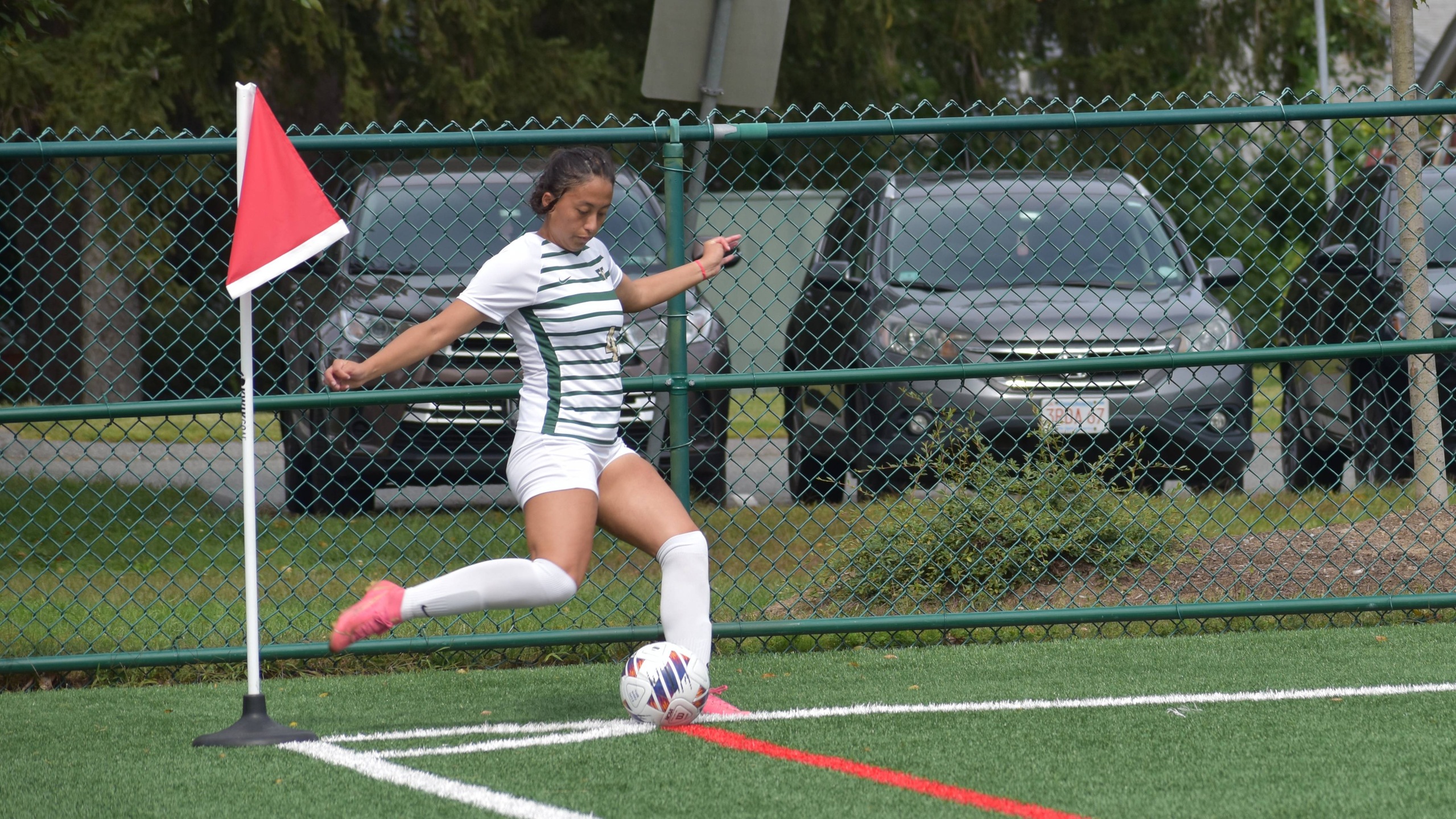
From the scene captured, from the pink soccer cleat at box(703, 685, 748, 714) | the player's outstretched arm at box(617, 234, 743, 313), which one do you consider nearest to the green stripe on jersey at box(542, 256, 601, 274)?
the player's outstretched arm at box(617, 234, 743, 313)

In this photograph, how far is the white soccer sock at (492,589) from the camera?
4352 millimetres

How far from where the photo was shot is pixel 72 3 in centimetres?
1458

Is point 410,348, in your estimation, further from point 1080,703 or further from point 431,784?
point 1080,703

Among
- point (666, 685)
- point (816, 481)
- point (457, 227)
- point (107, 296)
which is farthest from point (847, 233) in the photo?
point (107, 296)

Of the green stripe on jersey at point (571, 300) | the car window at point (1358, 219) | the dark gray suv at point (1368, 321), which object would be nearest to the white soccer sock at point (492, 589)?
the green stripe on jersey at point (571, 300)

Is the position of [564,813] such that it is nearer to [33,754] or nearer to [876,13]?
[33,754]

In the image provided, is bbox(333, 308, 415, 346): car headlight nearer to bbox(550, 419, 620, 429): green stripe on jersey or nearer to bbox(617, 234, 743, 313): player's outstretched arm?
bbox(617, 234, 743, 313): player's outstretched arm

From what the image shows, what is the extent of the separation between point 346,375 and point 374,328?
10.5 ft

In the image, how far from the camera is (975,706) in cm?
474

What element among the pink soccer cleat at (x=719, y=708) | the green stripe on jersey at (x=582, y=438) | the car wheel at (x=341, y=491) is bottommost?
the car wheel at (x=341, y=491)

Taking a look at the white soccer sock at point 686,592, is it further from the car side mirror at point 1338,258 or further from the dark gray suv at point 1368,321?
the car side mirror at point 1338,258

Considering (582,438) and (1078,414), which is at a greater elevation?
(582,438)

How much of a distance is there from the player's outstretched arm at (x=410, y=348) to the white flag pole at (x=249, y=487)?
30 centimetres

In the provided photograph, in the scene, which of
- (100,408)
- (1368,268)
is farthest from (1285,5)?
(100,408)
